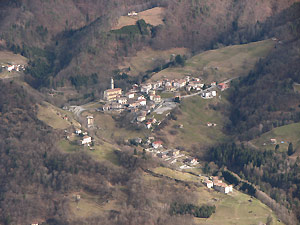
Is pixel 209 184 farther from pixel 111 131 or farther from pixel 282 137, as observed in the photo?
pixel 111 131

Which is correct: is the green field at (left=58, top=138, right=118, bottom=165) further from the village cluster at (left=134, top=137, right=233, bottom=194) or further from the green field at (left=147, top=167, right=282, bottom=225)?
the village cluster at (left=134, top=137, right=233, bottom=194)

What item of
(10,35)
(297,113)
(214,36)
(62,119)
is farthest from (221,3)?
(62,119)

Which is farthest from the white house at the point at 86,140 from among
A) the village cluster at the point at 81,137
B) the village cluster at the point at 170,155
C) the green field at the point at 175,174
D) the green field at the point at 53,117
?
the green field at the point at 175,174

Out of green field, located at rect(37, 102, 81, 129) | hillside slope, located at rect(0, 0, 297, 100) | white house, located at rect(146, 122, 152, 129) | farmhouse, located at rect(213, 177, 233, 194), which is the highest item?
hillside slope, located at rect(0, 0, 297, 100)

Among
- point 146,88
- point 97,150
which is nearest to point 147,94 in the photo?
point 146,88

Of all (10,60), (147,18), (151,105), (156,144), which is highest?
(147,18)

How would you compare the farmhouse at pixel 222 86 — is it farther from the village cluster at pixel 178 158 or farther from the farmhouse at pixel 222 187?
the farmhouse at pixel 222 187

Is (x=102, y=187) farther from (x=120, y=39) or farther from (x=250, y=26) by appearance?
(x=250, y=26)

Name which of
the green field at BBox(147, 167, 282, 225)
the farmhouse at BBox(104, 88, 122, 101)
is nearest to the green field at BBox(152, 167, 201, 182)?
the green field at BBox(147, 167, 282, 225)
